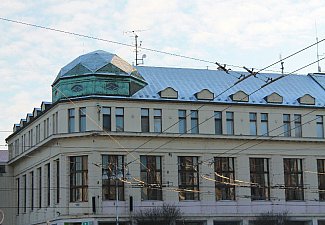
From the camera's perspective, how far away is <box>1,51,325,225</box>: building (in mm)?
62938

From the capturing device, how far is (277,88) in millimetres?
73938

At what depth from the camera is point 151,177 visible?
64.1m

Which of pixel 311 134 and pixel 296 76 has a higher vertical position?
pixel 296 76

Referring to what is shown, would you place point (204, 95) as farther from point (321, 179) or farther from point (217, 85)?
point (321, 179)

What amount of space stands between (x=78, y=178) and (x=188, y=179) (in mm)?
10033

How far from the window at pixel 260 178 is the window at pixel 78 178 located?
621 inches

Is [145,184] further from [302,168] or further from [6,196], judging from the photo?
[6,196]

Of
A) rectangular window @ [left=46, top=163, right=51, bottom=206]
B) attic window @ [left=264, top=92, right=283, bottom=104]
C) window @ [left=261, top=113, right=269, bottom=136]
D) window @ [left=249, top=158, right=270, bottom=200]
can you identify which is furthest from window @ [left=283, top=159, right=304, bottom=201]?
rectangular window @ [left=46, top=163, right=51, bottom=206]

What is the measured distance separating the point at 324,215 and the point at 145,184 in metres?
18.6

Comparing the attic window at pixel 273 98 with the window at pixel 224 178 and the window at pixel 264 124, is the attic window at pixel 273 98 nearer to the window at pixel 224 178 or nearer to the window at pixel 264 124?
the window at pixel 264 124

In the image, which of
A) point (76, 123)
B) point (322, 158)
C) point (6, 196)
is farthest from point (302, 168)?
point (6, 196)

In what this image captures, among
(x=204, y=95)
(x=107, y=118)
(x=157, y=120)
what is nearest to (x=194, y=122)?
(x=204, y=95)

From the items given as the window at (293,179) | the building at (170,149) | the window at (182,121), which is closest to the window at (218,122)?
the building at (170,149)

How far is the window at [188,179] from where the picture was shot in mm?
65000
